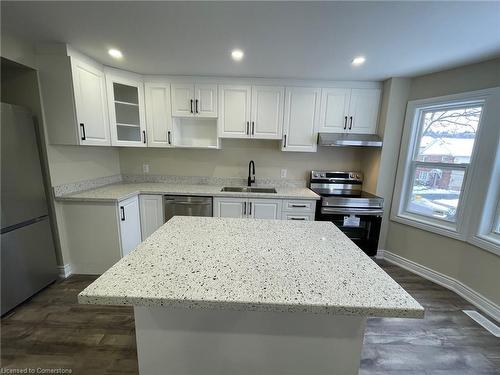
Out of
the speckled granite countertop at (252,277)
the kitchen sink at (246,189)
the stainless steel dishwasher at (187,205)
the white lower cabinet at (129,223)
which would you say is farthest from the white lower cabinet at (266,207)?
the speckled granite countertop at (252,277)

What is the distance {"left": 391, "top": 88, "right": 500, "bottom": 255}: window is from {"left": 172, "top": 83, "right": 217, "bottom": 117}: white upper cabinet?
8.33 ft

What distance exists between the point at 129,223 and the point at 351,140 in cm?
302

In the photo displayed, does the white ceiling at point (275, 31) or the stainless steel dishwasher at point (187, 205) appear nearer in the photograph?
the white ceiling at point (275, 31)

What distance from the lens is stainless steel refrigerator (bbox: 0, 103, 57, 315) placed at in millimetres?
1812

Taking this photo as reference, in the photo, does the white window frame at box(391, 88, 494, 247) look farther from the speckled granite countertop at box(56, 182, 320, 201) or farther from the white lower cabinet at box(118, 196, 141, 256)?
the white lower cabinet at box(118, 196, 141, 256)

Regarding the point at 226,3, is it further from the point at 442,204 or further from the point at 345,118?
the point at 442,204

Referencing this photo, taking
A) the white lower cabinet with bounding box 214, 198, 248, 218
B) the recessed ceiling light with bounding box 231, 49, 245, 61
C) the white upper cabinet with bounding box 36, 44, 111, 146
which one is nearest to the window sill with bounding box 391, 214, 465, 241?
the white lower cabinet with bounding box 214, 198, 248, 218

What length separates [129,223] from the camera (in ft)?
8.49

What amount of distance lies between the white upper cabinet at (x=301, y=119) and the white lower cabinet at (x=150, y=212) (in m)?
1.87

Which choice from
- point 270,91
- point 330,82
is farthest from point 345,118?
point 270,91

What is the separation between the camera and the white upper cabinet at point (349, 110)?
2820 mm

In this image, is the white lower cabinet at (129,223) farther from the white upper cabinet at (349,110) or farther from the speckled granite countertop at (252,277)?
the white upper cabinet at (349,110)

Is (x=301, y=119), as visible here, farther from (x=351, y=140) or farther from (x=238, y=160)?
(x=238, y=160)

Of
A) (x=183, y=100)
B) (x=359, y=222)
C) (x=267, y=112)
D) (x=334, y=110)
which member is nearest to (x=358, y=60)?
(x=334, y=110)
